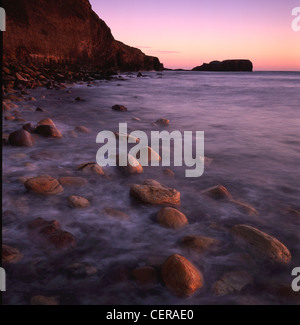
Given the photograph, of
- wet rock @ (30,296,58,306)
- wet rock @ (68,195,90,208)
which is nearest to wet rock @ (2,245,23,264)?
wet rock @ (30,296,58,306)

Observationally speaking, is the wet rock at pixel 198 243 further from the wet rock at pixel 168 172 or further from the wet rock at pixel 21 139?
the wet rock at pixel 21 139

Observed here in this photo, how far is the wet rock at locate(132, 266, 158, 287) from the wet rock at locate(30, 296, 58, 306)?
0.31 metres

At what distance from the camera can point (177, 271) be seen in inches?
42.3

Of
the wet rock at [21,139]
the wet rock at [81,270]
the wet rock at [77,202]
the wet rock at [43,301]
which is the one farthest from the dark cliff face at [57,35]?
the wet rock at [43,301]

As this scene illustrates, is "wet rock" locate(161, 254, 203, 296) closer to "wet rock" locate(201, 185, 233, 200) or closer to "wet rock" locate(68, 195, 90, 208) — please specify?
"wet rock" locate(68, 195, 90, 208)

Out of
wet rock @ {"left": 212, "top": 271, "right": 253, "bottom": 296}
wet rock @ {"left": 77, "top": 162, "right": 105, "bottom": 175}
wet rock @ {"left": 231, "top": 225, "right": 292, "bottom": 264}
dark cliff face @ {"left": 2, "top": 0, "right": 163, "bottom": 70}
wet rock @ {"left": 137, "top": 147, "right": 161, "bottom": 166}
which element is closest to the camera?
wet rock @ {"left": 212, "top": 271, "right": 253, "bottom": 296}

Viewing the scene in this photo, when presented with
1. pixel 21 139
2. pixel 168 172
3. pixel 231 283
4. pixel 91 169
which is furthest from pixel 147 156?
pixel 231 283

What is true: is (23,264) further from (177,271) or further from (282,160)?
(282,160)

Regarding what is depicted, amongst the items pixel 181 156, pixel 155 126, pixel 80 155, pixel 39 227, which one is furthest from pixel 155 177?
pixel 155 126

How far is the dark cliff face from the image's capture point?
14383 millimetres

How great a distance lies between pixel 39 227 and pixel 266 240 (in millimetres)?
1102

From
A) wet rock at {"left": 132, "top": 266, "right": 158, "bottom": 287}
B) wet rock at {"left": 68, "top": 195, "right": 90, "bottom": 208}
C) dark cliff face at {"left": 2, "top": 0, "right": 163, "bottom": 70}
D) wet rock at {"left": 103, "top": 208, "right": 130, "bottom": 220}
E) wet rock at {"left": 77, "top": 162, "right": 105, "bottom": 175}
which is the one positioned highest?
dark cliff face at {"left": 2, "top": 0, "right": 163, "bottom": 70}

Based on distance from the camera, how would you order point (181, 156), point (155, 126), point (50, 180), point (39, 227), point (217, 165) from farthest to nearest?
point (155, 126) < point (181, 156) < point (217, 165) < point (50, 180) < point (39, 227)
